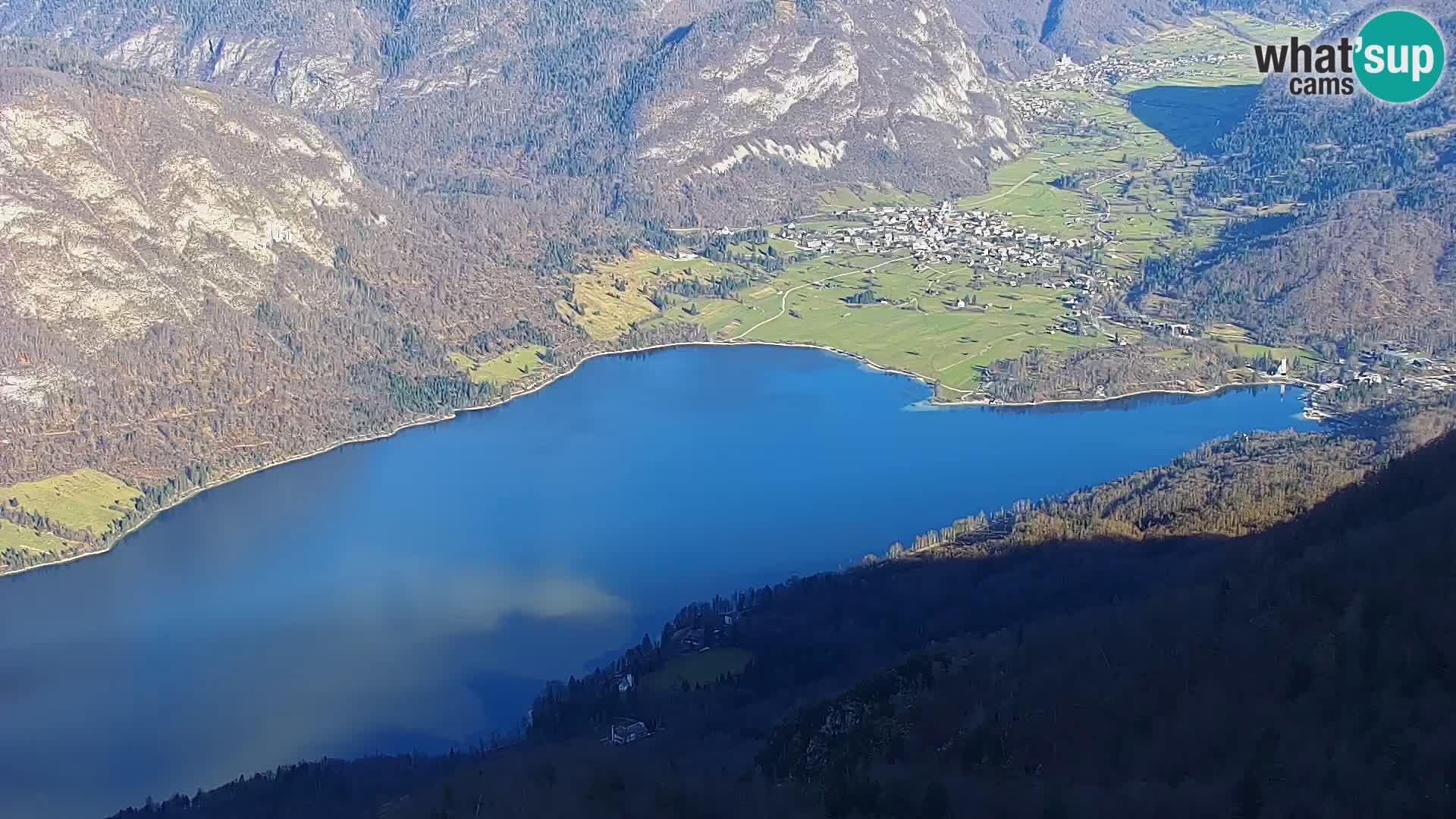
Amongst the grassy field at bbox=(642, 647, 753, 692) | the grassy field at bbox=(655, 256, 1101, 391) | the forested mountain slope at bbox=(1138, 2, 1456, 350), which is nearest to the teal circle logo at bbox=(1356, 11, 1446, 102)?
the forested mountain slope at bbox=(1138, 2, 1456, 350)

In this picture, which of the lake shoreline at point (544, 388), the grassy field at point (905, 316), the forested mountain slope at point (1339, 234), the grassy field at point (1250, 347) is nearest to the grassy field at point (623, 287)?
the grassy field at point (905, 316)

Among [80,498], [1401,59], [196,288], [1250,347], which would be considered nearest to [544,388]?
[196,288]

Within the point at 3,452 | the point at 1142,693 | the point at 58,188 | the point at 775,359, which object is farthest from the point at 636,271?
the point at 1142,693

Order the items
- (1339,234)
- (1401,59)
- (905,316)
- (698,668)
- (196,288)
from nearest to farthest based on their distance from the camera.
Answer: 1. (698,668)
2. (196,288)
3. (905,316)
4. (1339,234)
5. (1401,59)

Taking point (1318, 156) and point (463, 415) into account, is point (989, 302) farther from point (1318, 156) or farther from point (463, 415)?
point (1318, 156)

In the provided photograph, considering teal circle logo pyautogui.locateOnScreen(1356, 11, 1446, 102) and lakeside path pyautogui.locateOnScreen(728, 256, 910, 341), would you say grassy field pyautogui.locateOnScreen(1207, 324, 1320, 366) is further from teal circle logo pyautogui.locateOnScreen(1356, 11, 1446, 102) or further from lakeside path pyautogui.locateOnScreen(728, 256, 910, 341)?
teal circle logo pyautogui.locateOnScreen(1356, 11, 1446, 102)

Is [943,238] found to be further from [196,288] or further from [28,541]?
[28,541]
